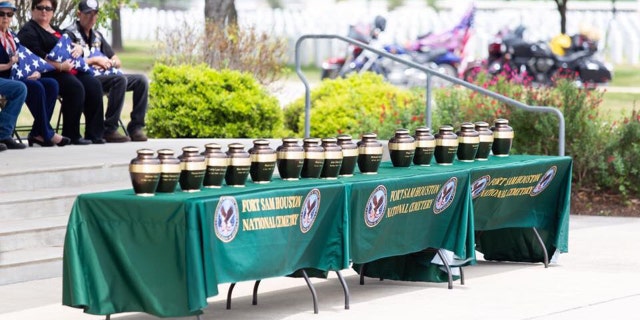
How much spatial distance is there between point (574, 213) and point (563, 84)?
5.62ft

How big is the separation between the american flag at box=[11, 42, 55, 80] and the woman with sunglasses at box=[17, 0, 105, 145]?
230 mm

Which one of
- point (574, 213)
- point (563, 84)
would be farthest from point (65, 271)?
point (563, 84)

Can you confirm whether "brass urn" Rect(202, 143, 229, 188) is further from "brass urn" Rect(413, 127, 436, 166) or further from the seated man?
the seated man

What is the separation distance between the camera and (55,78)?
13.4 meters

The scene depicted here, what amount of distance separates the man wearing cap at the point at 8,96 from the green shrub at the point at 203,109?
3604mm

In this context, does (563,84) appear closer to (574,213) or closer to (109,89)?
(574,213)

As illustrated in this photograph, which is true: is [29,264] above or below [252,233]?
below

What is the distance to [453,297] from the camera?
9.53 meters

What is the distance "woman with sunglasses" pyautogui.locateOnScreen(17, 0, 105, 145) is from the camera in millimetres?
13344

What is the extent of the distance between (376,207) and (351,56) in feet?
76.3

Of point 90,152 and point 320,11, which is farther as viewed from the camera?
point 320,11

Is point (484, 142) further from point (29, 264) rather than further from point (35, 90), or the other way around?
point (35, 90)

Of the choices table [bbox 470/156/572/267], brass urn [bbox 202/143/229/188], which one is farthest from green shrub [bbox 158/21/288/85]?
brass urn [bbox 202/143/229/188]

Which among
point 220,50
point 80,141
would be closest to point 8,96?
point 80,141
